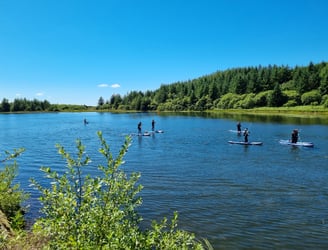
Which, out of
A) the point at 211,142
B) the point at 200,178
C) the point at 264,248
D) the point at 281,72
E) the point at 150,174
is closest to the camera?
the point at 264,248

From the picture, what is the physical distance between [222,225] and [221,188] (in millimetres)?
7256

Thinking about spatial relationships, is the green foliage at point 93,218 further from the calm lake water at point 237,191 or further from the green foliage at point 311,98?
the green foliage at point 311,98

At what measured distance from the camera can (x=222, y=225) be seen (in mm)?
16219

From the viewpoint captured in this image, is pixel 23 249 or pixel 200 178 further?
pixel 200 178

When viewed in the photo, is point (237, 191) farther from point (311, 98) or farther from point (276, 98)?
point (276, 98)

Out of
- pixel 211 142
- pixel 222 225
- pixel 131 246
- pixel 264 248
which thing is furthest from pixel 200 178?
pixel 211 142

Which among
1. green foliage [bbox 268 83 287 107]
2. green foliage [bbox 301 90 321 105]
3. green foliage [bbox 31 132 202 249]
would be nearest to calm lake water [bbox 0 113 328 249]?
green foliage [bbox 31 132 202 249]

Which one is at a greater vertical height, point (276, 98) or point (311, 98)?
A: point (276, 98)

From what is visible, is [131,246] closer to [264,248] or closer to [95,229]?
[95,229]

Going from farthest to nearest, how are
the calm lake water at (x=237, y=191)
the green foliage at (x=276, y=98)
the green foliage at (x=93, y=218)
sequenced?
the green foliage at (x=276, y=98) → the calm lake water at (x=237, y=191) → the green foliage at (x=93, y=218)

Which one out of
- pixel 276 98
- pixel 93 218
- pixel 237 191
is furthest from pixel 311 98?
pixel 93 218

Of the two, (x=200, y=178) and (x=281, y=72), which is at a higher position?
(x=281, y=72)

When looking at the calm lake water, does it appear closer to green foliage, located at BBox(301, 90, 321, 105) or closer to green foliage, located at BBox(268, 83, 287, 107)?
green foliage, located at BBox(301, 90, 321, 105)

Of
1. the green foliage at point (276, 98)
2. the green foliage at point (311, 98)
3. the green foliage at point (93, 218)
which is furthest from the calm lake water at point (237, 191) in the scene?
the green foliage at point (276, 98)
